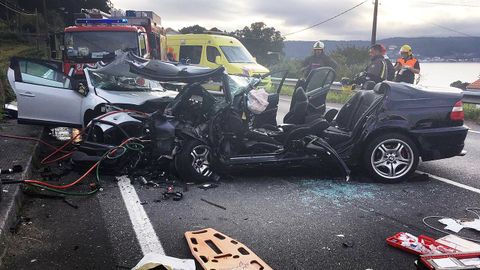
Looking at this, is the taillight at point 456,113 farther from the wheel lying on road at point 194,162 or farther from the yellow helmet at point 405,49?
the yellow helmet at point 405,49

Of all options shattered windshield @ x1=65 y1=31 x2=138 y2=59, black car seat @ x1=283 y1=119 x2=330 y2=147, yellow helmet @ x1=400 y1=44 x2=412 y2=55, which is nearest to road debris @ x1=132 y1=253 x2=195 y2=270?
black car seat @ x1=283 y1=119 x2=330 y2=147

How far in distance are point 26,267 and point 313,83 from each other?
4540 millimetres

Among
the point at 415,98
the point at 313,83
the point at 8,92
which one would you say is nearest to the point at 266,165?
the point at 313,83

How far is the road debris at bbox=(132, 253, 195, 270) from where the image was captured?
313cm

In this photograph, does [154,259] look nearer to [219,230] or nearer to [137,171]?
[219,230]

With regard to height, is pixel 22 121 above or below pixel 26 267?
above

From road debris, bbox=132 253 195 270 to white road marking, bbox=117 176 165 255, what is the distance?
270 millimetres

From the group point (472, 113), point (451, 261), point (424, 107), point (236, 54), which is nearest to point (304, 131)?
point (424, 107)

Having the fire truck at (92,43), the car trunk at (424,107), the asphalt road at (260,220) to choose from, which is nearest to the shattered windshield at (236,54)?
the fire truck at (92,43)

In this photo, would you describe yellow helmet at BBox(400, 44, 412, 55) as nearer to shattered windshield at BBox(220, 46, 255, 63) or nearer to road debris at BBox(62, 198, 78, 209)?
shattered windshield at BBox(220, 46, 255, 63)

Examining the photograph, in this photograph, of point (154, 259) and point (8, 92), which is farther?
point (8, 92)

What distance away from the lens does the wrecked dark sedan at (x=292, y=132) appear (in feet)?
18.2

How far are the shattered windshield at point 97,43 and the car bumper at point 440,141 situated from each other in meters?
8.57

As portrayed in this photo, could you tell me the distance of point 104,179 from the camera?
5824mm
